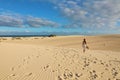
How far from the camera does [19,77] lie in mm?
9109

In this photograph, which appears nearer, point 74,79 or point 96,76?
point 74,79

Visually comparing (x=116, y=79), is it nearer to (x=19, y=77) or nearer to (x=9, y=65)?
(x=19, y=77)

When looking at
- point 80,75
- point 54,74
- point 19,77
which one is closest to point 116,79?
point 80,75

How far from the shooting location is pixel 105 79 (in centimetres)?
910

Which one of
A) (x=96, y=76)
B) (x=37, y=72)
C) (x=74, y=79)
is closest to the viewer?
(x=74, y=79)

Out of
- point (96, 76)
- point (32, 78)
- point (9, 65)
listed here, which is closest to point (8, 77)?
point (32, 78)

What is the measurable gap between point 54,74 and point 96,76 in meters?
2.33

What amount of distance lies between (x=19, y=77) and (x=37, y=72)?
1316 millimetres

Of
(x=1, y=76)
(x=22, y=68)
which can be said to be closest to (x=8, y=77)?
(x=1, y=76)

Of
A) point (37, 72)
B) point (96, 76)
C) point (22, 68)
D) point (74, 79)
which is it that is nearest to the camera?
point (74, 79)

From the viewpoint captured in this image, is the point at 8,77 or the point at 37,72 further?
the point at 37,72

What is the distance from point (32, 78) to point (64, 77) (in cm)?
167

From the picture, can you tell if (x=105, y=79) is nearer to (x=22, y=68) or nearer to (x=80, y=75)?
(x=80, y=75)

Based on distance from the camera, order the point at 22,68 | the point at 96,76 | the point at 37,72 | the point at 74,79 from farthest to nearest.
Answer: the point at 22,68
the point at 37,72
the point at 96,76
the point at 74,79
